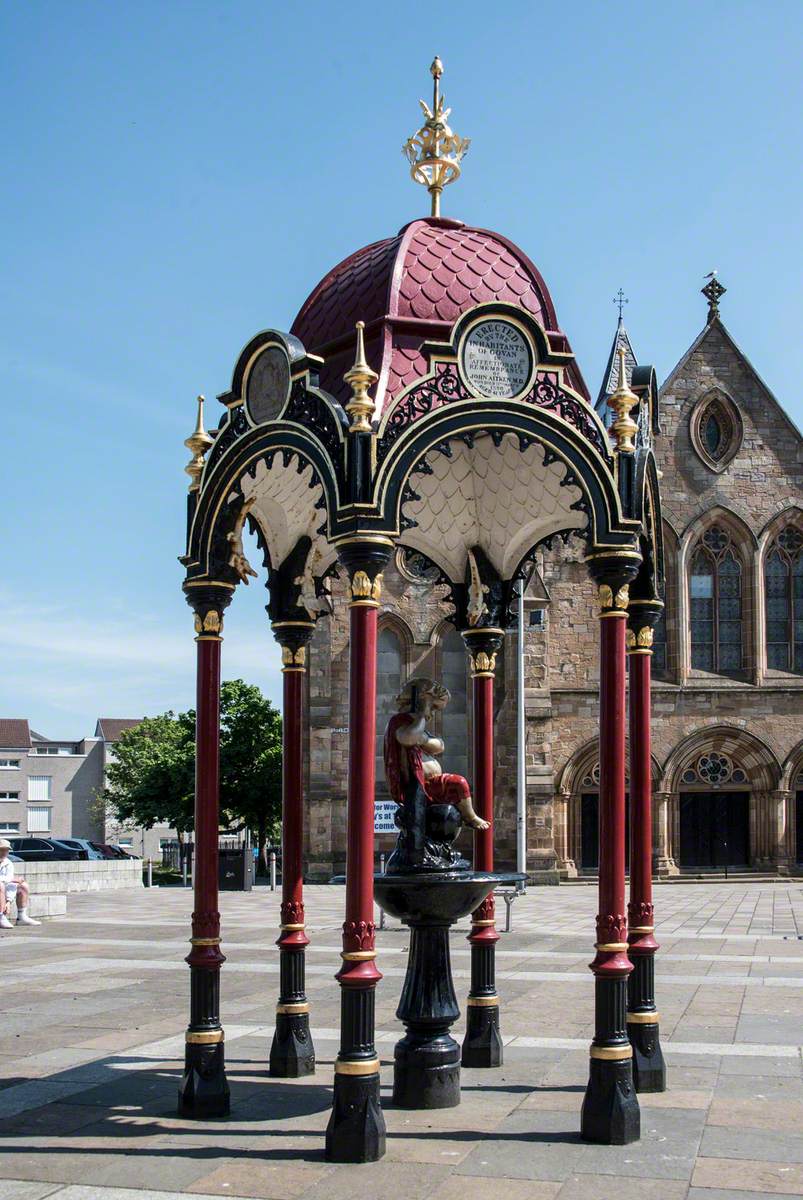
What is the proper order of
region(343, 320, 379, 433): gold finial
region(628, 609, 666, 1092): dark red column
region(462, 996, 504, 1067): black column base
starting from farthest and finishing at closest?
region(462, 996, 504, 1067): black column base → region(628, 609, 666, 1092): dark red column → region(343, 320, 379, 433): gold finial

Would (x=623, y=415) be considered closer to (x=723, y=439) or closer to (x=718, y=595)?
(x=718, y=595)

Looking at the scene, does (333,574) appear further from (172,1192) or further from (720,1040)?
(172,1192)

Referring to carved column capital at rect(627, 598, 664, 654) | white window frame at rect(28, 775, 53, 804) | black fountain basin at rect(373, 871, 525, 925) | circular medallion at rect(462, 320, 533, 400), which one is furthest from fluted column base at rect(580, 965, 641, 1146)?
white window frame at rect(28, 775, 53, 804)

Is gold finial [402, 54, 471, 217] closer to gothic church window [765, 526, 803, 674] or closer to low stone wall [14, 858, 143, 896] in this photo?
low stone wall [14, 858, 143, 896]

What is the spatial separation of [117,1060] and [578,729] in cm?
3243

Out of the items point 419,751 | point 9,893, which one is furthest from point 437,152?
point 9,893

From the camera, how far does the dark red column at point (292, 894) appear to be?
971 centimetres

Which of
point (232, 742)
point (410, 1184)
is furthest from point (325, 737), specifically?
point (410, 1184)

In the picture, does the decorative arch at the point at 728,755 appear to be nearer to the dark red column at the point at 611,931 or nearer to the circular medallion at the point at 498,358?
the dark red column at the point at 611,931

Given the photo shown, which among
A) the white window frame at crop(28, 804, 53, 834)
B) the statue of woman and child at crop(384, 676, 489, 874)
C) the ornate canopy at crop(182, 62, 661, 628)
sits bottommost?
the white window frame at crop(28, 804, 53, 834)

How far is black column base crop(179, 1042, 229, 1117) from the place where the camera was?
27.8ft

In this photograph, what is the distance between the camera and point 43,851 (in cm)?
4922

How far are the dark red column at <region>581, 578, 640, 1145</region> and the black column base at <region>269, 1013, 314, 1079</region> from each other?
232cm

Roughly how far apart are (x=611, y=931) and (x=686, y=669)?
3502 cm
